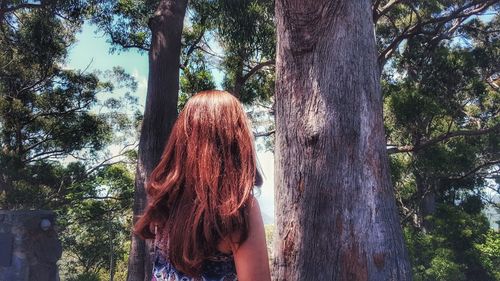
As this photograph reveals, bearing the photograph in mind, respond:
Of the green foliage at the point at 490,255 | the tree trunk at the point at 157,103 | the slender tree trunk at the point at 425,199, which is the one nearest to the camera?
the tree trunk at the point at 157,103

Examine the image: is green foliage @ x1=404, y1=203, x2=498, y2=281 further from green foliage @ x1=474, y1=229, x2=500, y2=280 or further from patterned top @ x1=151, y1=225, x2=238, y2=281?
patterned top @ x1=151, y1=225, x2=238, y2=281

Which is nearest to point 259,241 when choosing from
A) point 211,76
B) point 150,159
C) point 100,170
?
point 150,159

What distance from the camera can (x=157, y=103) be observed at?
7164 mm

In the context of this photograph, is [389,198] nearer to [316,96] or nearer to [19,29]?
[316,96]

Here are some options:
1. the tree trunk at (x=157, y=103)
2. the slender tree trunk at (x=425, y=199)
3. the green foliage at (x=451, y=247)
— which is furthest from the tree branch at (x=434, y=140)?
the tree trunk at (x=157, y=103)

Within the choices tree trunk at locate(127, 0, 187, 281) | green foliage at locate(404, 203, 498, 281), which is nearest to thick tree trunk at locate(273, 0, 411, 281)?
tree trunk at locate(127, 0, 187, 281)

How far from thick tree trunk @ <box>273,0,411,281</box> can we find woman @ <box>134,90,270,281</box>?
0.94 m

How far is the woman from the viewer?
4.16ft

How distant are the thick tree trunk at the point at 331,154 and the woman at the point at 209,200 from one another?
0.94 metres

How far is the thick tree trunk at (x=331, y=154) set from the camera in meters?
2.20

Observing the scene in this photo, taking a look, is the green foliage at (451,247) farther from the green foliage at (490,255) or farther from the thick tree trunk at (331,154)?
the thick tree trunk at (331,154)

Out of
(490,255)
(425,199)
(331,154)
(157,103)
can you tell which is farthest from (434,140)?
(331,154)

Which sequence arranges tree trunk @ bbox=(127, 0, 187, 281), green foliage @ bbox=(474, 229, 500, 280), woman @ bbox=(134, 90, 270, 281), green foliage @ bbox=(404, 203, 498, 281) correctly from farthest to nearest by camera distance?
green foliage @ bbox=(474, 229, 500, 280)
green foliage @ bbox=(404, 203, 498, 281)
tree trunk @ bbox=(127, 0, 187, 281)
woman @ bbox=(134, 90, 270, 281)

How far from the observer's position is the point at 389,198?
2.31m
